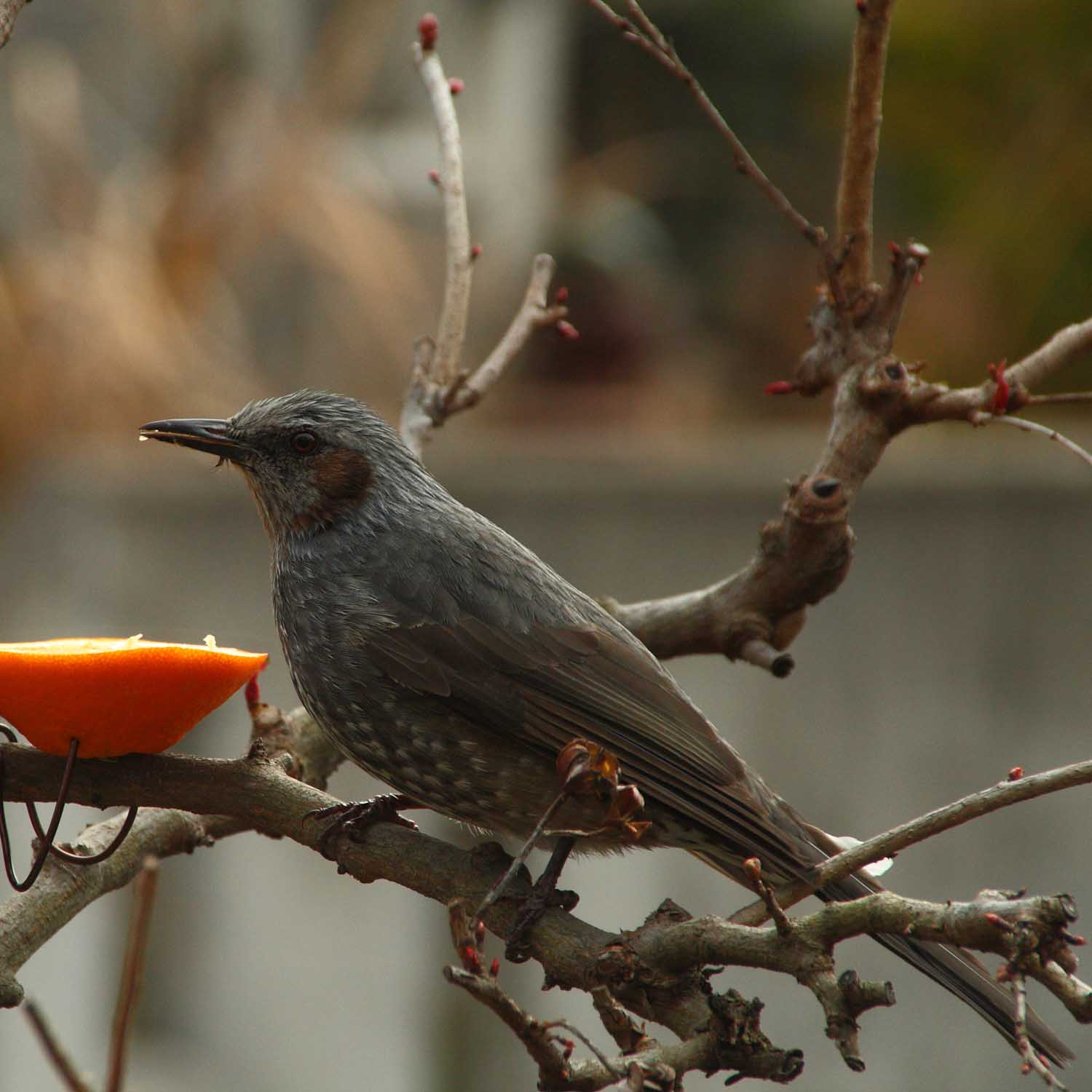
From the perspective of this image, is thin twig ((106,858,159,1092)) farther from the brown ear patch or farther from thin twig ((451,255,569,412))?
thin twig ((451,255,569,412))

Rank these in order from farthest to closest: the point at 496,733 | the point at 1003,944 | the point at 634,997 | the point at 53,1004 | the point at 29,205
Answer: the point at 29,205, the point at 53,1004, the point at 496,733, the point at 634,997, the point at 1003,944

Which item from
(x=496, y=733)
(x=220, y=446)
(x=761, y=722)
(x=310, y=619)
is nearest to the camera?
(x=496, y=733)

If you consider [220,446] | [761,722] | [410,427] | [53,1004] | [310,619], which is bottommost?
[53,1004]

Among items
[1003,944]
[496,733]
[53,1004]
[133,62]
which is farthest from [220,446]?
[133,62]

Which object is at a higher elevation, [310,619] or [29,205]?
[29,205]

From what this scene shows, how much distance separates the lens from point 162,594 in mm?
5809

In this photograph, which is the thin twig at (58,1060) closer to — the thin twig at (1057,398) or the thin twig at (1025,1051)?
the thin twig at (1025,1051)

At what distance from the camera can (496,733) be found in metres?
2.56

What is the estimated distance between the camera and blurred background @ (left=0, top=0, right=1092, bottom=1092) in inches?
230

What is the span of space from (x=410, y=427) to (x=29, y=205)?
4850 millimetres

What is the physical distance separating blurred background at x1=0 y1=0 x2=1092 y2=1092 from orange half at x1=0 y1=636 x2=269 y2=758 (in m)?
3.57

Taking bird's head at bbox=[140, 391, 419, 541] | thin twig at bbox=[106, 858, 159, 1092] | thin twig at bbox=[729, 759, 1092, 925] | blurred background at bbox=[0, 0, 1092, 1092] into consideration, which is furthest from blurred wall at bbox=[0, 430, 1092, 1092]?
thin twig at bbox=[106, 858, 159, 1092]

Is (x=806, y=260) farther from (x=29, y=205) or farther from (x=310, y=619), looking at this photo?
(x=310, y=619)

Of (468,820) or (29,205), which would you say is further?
(29,205)
